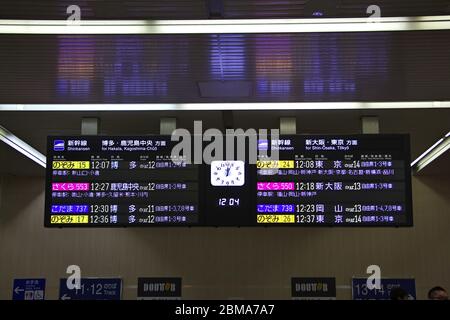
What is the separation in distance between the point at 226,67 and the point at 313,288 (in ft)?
→ 18.7

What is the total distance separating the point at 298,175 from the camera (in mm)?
6570

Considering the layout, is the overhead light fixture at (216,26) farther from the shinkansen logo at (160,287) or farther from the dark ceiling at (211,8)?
the shinkansen logo at (160,287)

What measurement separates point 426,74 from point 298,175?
5.61ft

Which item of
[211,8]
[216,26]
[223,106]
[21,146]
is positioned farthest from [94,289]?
[211,8]

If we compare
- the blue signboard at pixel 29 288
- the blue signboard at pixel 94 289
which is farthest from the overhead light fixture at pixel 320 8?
the blue signboard at pixel 29 288

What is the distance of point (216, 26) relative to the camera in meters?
5.23

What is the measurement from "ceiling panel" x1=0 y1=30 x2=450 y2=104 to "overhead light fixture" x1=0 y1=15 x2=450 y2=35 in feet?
0.33

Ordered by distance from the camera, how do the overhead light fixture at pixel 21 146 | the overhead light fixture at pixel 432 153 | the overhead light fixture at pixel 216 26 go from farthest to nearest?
the overhead light fixture at pixel 432 153 < the overhead light fixture at pixel 21 146 < the overhead light fixture at pixel 216 26

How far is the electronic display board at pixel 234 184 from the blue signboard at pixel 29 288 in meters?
4.78

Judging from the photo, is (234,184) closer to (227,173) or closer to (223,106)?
(227,173)

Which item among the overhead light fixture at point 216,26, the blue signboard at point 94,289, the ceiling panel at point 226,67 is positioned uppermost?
the overhead light fixture at point 216,26

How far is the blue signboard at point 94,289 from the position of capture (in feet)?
34.8

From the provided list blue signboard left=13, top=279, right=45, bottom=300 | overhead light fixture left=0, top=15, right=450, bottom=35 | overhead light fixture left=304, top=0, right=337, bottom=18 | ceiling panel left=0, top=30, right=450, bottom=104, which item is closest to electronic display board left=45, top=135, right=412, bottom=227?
ceiling panel left=0, top=30, right=450, bottom=104
